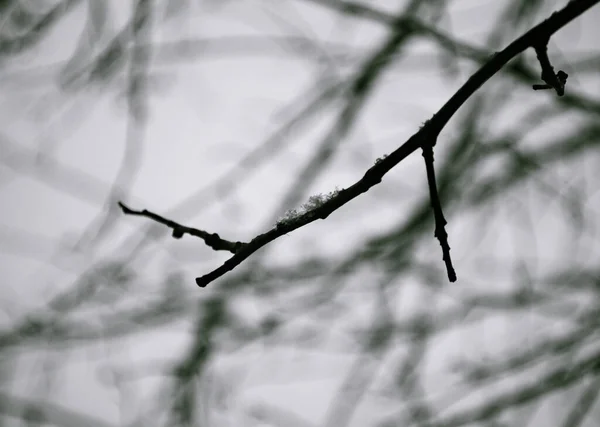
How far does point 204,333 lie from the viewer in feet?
6.71

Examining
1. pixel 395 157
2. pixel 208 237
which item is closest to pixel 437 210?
pixel 395 157

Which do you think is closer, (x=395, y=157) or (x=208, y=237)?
(x=395, y=157)

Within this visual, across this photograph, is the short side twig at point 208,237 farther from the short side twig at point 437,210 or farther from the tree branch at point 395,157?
the short side twig at point 437,210

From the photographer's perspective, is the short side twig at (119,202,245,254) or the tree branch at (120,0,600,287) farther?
the short side twig at (119,202,245,254)

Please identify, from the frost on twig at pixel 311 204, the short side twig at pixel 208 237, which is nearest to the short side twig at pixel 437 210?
the frost on twig at pixel 311 204

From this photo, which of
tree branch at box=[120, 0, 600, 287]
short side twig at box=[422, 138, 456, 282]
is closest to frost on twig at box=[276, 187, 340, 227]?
tree branch at box=[120, 0, 600, 287]

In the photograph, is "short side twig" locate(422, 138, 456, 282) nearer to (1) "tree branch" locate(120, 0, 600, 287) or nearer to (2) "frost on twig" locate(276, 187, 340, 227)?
(1) "tree branch" locate(120, 0, 600, 287)

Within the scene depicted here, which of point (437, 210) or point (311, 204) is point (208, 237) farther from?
point (437, 210)

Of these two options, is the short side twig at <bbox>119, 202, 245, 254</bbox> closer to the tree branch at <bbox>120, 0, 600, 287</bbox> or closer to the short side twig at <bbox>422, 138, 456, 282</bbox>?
the tree branch at <bbox>120, 0, 600, 287</bbox>

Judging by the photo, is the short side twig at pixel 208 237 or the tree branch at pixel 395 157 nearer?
the tree branch at pixel 395 157

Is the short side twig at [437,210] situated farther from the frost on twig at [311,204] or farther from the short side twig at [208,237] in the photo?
the short side twig at [208,237]

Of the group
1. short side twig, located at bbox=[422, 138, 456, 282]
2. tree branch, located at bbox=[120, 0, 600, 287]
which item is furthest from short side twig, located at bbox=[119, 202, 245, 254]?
short side twig, located at bbox=[422, 138, 456, 282]

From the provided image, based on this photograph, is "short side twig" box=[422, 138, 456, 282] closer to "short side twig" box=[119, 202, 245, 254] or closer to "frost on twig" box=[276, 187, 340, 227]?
"frost on twig" box=[276, 187, 340, 227]

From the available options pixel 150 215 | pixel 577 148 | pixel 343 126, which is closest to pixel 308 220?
pixel 150 215
